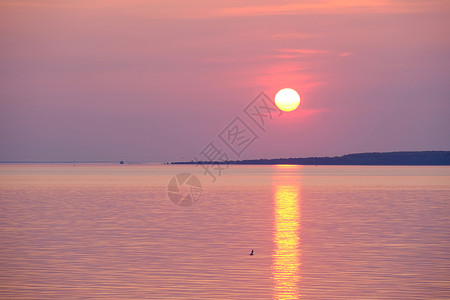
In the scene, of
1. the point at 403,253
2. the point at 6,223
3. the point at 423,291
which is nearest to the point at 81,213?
the point at 6,223

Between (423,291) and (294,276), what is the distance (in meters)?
4.33

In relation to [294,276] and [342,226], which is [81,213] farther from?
[294,276]

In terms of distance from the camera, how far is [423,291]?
22203 millimetres

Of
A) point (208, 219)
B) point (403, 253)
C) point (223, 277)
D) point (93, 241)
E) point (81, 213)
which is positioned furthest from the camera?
point (81, 213)

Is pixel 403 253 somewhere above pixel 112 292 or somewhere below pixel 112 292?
above

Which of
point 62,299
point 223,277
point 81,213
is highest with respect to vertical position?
point 81,213

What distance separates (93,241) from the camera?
3441cm

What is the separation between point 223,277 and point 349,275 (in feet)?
13.9

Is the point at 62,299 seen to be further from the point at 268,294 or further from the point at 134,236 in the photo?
the point at 134,236

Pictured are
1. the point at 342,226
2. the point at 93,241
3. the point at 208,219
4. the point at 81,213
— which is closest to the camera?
the point at 93,241

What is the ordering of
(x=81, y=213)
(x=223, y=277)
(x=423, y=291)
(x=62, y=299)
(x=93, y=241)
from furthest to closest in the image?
1. (x=81, y=213)
2. (x=93, y=241)
3. (x=223, y=277)
4. (x=423, y=291)
5. (x=62, y=299)

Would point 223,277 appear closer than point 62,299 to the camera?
No

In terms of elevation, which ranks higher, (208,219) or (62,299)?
(208,219)

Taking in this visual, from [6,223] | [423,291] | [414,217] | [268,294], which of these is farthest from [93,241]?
[414,217]
